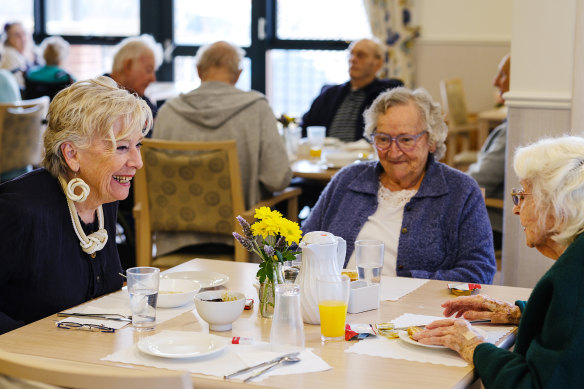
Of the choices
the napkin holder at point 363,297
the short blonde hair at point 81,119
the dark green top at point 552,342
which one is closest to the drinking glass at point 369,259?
the napkin holder at point 363,297

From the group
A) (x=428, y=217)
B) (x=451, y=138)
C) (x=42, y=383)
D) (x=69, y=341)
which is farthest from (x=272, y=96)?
(x=42, y=383)

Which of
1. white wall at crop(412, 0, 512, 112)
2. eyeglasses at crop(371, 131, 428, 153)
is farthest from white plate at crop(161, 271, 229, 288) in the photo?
white wall at crop(412, 0, 512, 112)

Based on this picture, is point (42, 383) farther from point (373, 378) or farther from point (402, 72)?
point (402, 72)

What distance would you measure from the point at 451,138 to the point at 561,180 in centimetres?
465

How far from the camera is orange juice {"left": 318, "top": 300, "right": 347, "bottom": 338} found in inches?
70.1

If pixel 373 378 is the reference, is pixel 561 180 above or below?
above

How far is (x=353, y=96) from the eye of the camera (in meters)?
5.12

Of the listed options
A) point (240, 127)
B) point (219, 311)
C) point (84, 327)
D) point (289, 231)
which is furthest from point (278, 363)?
point (240, 127)

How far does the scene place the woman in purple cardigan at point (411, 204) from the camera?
8.41ft

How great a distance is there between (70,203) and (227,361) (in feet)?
2.36

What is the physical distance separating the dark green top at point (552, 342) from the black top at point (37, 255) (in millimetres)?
1050

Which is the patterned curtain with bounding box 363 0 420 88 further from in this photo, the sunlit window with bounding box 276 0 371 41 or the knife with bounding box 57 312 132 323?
the knife with bounding box 57 312 132 323

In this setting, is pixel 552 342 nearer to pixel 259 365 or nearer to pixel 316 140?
pixel 259 365

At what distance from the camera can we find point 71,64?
8.55 meters
